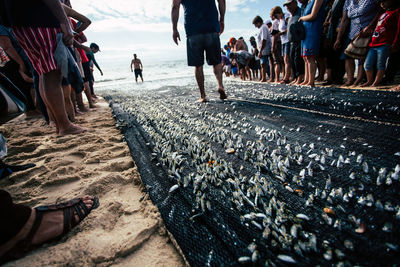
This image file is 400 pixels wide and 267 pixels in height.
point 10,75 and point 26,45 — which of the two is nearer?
point 26,45

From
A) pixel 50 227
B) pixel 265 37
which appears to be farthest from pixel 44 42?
pixel 265 37

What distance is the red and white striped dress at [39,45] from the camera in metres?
2.31

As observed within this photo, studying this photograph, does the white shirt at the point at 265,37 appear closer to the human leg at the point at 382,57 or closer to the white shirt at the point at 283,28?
the white shirt at the point at 283,28

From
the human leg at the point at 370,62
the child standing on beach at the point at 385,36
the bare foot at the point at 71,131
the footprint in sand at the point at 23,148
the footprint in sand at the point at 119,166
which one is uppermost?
the child standing on beach at the point at 385,36

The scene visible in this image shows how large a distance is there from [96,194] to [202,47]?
12.1ft

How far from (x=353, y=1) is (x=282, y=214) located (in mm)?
5435

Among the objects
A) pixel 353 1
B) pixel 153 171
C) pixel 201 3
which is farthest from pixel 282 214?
pixel 353 1

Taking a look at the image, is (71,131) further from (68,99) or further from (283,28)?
(283,28)

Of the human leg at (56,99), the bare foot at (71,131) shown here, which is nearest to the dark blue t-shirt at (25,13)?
the human leg at (56,99)

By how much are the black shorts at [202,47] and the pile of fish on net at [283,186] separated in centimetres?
223

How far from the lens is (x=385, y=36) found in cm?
372

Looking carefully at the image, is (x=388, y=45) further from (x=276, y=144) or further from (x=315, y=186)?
(x=315, y=186)

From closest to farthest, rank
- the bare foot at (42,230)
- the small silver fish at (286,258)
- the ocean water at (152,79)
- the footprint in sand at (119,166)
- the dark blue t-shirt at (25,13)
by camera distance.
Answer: the small silver fish at (286,258) → the bare foot at (42,230) → the footprint in sand at (119,166) → the dark blue t-shirt at (25,13) → the ocean water at (152,79)

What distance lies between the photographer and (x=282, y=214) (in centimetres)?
107
